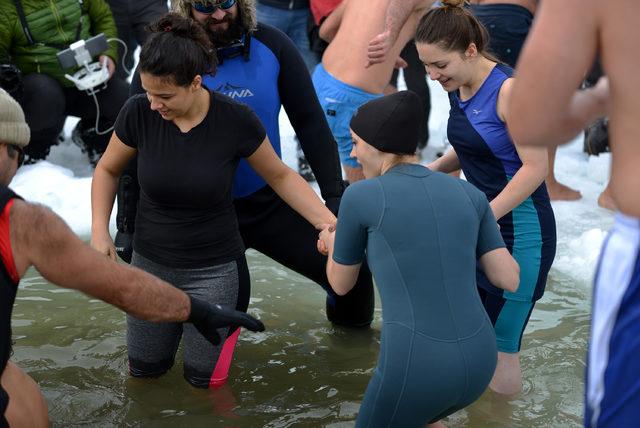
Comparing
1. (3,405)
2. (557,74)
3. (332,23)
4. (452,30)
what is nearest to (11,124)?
(3,405)

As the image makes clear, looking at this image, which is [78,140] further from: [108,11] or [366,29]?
[366,29]

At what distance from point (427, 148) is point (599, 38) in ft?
19.4

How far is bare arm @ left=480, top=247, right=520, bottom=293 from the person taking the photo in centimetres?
300

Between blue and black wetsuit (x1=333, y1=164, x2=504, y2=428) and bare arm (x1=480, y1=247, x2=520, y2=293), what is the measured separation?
110 millimetres

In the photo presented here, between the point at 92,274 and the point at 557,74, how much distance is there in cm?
142

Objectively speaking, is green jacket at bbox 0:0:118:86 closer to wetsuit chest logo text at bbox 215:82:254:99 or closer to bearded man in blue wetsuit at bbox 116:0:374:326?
bearded man in blue wetsuit at bbox 116:0:374:326

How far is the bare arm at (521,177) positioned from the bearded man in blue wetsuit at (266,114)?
2.89 feet

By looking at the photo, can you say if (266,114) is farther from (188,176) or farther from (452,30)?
(452,30)

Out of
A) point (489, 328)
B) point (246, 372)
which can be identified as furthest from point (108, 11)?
point (489, 328)

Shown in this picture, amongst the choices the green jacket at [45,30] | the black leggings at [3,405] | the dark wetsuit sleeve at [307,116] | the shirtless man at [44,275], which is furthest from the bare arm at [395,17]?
the black leggings at [3,405]

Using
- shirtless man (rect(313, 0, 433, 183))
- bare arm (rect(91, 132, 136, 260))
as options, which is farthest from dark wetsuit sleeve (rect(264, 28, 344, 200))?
shirtless man (rect(313, 0, 433, 183))

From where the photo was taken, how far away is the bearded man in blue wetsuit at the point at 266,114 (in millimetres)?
3961

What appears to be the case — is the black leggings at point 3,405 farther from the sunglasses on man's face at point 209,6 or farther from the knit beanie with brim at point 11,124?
the sunglasses on man's face at point 209,6

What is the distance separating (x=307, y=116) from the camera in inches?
167
